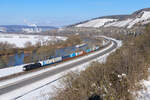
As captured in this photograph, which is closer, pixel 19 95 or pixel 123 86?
pixel 123 86

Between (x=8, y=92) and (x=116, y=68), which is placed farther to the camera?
(x=8, y=92)

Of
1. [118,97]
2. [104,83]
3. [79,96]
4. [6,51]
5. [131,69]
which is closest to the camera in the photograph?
[79,96]

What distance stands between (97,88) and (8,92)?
8.58 m

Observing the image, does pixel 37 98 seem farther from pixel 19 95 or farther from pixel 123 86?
pixel 123 86

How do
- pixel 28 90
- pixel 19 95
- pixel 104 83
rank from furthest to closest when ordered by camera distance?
1. pixel 28 90
2. pixel 19 95
3. pixel 104 83

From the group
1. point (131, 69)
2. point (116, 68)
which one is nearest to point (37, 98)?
point (116, 68)

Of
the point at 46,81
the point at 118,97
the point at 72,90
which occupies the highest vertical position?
the point at 72,90

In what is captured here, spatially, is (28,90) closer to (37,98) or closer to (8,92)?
(8,92)

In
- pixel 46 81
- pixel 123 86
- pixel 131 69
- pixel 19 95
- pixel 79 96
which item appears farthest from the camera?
pixel 46 81

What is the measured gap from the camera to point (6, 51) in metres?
46.8

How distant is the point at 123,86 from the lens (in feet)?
25.1

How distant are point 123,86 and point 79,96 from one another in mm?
2524

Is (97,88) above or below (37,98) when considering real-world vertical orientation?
above

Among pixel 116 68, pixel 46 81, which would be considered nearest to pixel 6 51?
pixel 46 81
